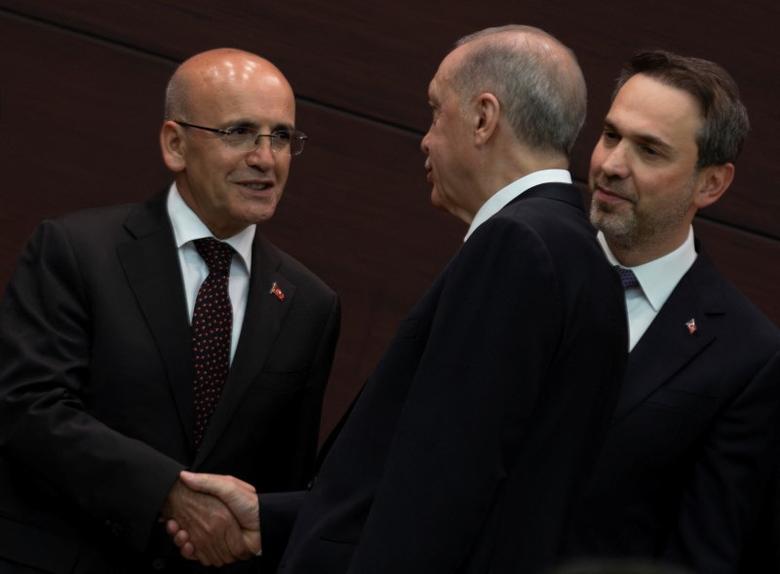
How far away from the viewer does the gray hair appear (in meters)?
2.18

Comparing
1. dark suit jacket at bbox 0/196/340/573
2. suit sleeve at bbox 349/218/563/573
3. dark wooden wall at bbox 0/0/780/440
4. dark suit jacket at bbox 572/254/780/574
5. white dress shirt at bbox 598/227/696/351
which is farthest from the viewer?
dark wooden wall at bbox 0/0/780/440

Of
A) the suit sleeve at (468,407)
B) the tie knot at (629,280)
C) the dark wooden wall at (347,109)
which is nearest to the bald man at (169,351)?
the dark wooden wall at (347,109)

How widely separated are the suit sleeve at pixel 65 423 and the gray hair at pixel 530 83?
0.86 m

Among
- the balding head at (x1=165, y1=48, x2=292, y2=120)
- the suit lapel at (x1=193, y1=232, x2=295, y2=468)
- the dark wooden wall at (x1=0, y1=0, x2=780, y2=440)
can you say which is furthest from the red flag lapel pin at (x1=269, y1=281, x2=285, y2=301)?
the dark wooden wall at (x1=0, y1=0, x2=780, y2=440)

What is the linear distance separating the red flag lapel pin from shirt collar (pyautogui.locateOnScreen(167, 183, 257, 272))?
6cm

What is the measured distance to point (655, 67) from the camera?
9.20ft

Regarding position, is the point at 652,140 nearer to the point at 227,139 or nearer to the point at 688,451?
the point at 688,451

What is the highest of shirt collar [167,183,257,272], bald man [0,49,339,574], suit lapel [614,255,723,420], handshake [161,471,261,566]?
suit lapel [614,255,723,420]

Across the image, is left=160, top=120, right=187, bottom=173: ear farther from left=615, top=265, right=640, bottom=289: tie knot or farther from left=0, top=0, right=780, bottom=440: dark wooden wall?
left=615, top=265, right=640, bottom=289: tie knot

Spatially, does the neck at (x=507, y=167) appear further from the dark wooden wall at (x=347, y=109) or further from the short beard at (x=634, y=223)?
the dark wooden wall at (x=347, y=109)

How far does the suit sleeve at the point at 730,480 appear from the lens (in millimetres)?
2492

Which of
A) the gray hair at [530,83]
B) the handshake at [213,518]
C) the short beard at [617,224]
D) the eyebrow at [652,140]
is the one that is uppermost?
the gray hair at [530,83]

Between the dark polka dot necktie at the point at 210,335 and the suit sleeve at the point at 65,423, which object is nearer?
the suit sleeve at the point at 65,423

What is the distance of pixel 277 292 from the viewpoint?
2.89 metres
